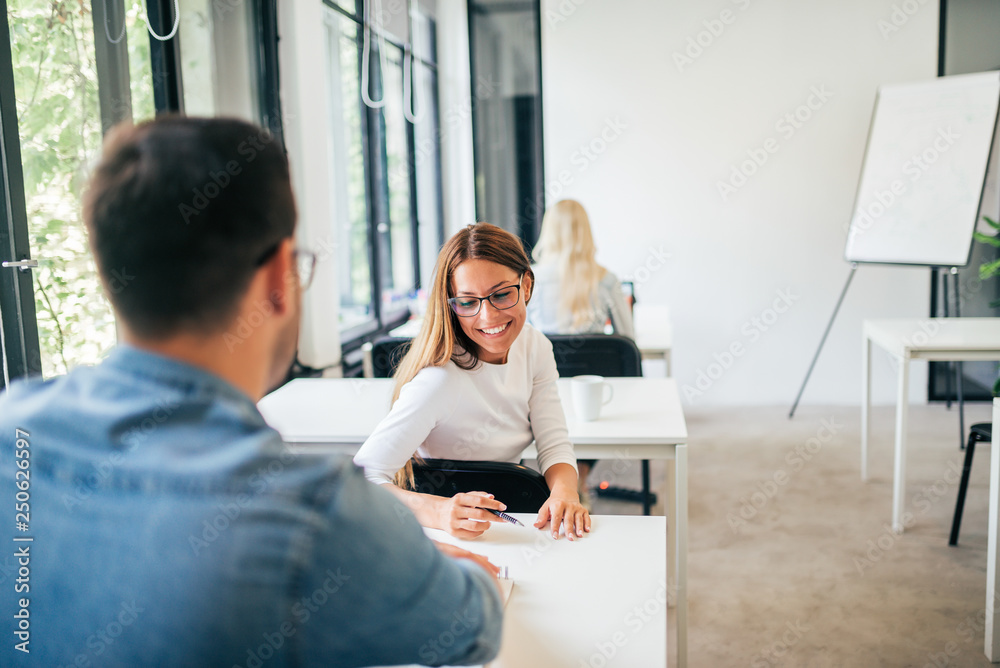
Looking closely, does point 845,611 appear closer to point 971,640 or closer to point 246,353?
point 971,640

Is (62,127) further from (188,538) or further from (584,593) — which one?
(188,538)

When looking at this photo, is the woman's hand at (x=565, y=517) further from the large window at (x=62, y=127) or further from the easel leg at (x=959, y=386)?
the easel leg at (x=959, y=386)

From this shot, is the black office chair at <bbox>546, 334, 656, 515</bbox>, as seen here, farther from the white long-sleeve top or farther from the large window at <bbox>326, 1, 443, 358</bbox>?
the large window at <bbox>326, 1, 443, 358</bbox>

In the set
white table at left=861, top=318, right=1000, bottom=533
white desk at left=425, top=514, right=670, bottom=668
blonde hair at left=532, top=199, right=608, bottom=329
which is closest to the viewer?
white desk at left=425, top=514, right=670, bottom=668

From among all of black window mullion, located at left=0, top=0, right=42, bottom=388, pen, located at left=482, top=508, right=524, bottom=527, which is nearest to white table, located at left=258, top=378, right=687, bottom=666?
pen, located at left=482, top=508, right=524, bottom=527

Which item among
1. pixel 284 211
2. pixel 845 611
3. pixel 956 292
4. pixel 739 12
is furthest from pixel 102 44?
pixel 956 292

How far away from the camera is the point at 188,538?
54 cm

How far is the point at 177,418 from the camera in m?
0.58

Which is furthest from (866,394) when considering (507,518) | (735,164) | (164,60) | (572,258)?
(164,60)

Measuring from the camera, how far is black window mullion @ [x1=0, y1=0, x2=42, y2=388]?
1941mm

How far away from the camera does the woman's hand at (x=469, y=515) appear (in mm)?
1350

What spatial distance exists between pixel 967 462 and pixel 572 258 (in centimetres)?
160

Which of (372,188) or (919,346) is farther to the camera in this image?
(372,188)

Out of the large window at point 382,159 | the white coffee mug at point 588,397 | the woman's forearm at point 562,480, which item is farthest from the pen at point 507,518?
the large window at point 382,159
